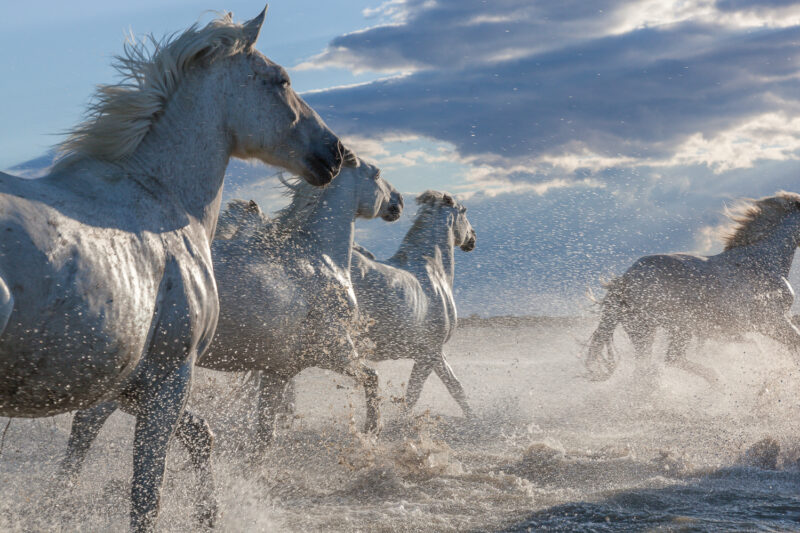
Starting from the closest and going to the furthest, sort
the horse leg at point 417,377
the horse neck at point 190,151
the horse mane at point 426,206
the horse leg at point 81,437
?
the horse neck at point 190,151 < the horse leg at point 81,437 < the horse leg at point 417,377 < the horse mane at point 426,206

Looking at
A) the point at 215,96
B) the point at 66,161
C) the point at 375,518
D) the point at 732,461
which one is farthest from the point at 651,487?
the point at 66,161

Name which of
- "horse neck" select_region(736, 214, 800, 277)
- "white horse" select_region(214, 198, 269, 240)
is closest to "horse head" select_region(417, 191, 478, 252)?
"white horse" select_region(214, 198, 269, 240)

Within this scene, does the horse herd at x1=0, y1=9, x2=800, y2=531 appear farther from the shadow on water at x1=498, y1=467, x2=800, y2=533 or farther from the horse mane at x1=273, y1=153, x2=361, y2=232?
the shadow on water at x1=498, y1=467, x2=800, y2=533

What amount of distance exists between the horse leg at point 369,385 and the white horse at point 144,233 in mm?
2045

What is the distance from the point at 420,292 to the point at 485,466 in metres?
1.92

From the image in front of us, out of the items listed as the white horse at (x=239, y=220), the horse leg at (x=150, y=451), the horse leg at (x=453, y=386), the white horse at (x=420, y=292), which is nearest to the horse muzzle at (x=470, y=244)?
the white horse at (x=420, y=292)

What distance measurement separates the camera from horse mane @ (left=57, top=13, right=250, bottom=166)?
2746 mm

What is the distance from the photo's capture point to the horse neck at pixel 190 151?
9.18 ft

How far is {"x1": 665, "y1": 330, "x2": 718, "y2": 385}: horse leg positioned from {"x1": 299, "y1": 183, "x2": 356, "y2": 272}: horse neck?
451cm

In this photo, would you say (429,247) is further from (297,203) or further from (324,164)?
(324,164)

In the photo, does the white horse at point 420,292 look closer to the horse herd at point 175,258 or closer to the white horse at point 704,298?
the horse herd at point 175,258

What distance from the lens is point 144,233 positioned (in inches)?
98.0

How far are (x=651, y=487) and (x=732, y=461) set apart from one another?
4.39 feet

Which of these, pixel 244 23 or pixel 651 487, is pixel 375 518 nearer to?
pixel 651 487
